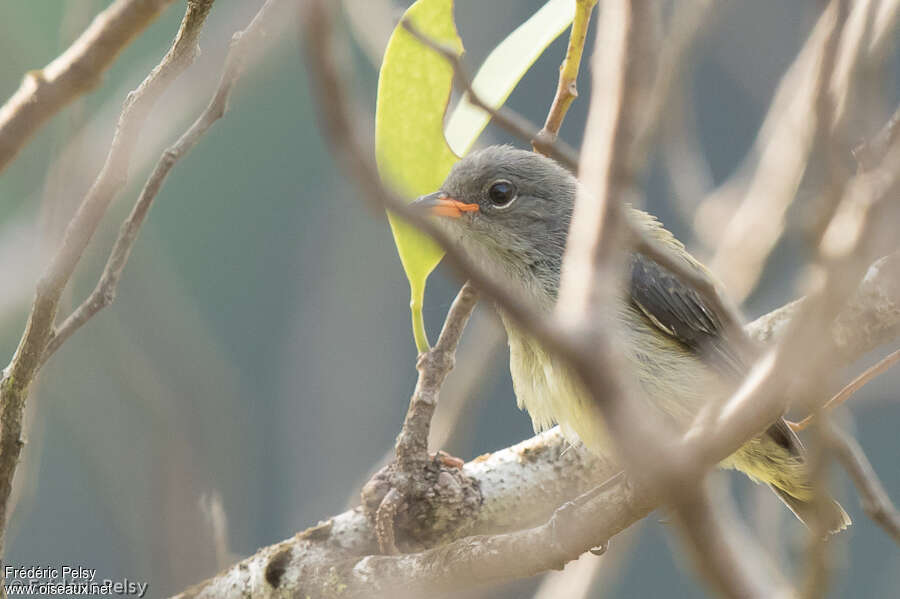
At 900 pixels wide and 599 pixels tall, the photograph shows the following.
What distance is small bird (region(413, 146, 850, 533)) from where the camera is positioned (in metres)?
3.47

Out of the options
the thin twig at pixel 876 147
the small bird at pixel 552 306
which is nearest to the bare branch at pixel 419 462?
the small bird at pixel 552 306

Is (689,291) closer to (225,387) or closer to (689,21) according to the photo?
(689,21)

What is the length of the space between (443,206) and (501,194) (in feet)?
1.07

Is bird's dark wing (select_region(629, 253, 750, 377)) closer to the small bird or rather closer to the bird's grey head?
the small bird

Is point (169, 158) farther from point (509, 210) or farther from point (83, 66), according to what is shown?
point (509, 210)

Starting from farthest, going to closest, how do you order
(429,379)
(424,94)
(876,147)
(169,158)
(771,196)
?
(771,196) → (429,379) → (424,94) → (169,158) → (876,147)

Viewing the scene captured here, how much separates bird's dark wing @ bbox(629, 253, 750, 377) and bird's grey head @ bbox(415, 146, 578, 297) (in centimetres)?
32

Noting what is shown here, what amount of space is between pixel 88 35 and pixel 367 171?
67cm

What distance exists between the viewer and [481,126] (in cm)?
333

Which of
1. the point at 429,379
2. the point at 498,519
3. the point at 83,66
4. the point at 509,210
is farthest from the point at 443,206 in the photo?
the point at 83,66

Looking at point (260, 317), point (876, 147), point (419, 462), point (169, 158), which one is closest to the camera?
point (876, 147)

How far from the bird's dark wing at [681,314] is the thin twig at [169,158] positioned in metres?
1.88

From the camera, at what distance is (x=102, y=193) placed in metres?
2.07

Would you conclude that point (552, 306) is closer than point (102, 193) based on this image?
No
